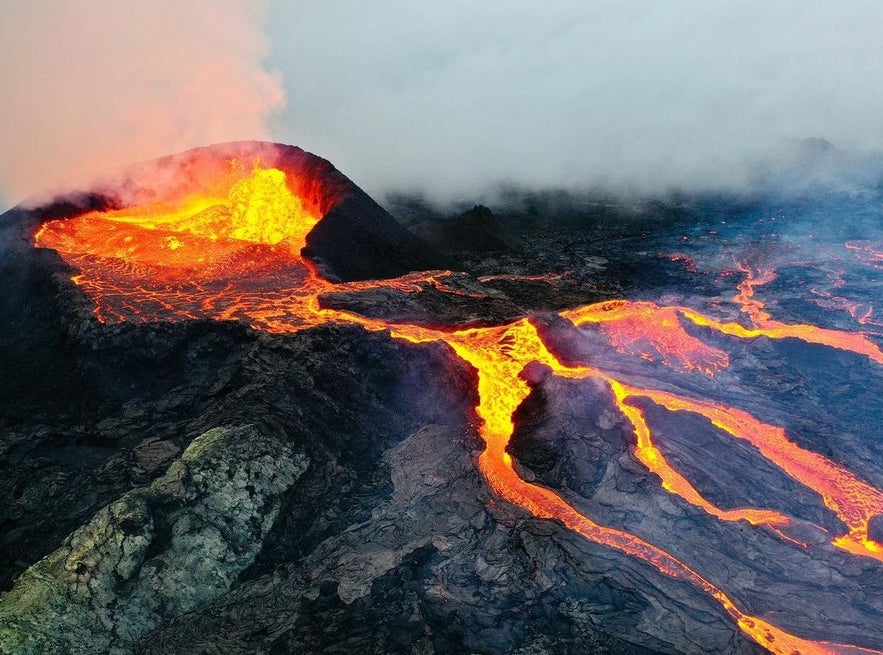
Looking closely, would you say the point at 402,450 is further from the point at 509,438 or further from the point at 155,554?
the point at 155,554

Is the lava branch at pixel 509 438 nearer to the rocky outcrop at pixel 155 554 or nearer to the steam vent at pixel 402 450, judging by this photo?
the steam vent at pixel 402 450

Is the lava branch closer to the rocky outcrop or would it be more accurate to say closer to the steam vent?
the steam vent

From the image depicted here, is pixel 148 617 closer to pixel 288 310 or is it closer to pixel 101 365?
pixel 101 365

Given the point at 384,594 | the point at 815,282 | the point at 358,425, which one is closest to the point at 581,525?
the point at 384,594

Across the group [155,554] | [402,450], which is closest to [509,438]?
[402,450]

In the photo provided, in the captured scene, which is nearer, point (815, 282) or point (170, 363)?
point (170, 363)

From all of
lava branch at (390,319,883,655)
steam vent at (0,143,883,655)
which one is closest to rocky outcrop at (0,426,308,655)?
steam vent at (0,143,883,655)

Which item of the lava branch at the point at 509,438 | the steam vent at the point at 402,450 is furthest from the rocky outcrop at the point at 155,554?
the lava branch at the point at 509,438
